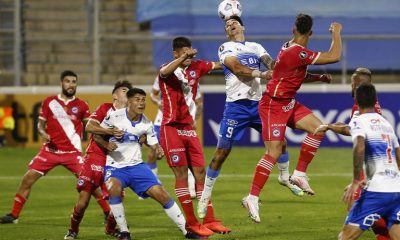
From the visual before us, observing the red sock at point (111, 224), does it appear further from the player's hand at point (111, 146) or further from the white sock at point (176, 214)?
the player's hand at point (111, 146)

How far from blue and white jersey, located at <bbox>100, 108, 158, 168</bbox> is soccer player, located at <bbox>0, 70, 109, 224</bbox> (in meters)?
2.59

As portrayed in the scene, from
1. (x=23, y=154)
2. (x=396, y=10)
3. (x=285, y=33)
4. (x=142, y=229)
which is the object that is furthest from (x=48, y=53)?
(x=142, y=229)

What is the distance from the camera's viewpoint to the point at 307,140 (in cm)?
1422

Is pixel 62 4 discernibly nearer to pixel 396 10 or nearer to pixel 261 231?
pixel 396 10

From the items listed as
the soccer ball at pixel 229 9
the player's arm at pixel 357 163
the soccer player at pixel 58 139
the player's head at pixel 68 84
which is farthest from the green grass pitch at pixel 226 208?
the player's arm at pixel 357 163

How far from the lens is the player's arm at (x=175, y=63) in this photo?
13.4 metres

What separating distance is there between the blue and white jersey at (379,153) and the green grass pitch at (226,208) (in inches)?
127

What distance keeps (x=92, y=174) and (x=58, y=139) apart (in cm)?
217

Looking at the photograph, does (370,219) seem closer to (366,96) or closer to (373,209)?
(373,209)

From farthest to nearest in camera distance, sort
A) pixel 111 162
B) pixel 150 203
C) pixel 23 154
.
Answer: pixel 23 154, pixel 150 203, pixel 111 162

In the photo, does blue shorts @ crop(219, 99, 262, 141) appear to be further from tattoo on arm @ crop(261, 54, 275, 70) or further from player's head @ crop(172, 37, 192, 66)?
player's head @ crop(172, 37, 192, 66)

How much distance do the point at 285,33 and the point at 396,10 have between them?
2.91m

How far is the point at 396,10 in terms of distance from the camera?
27.6 metres

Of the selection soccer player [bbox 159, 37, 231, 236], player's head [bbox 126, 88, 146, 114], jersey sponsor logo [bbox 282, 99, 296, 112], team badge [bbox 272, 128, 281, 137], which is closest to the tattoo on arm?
jersey sponsor logo [bbox 282, 99, 296, 112]
